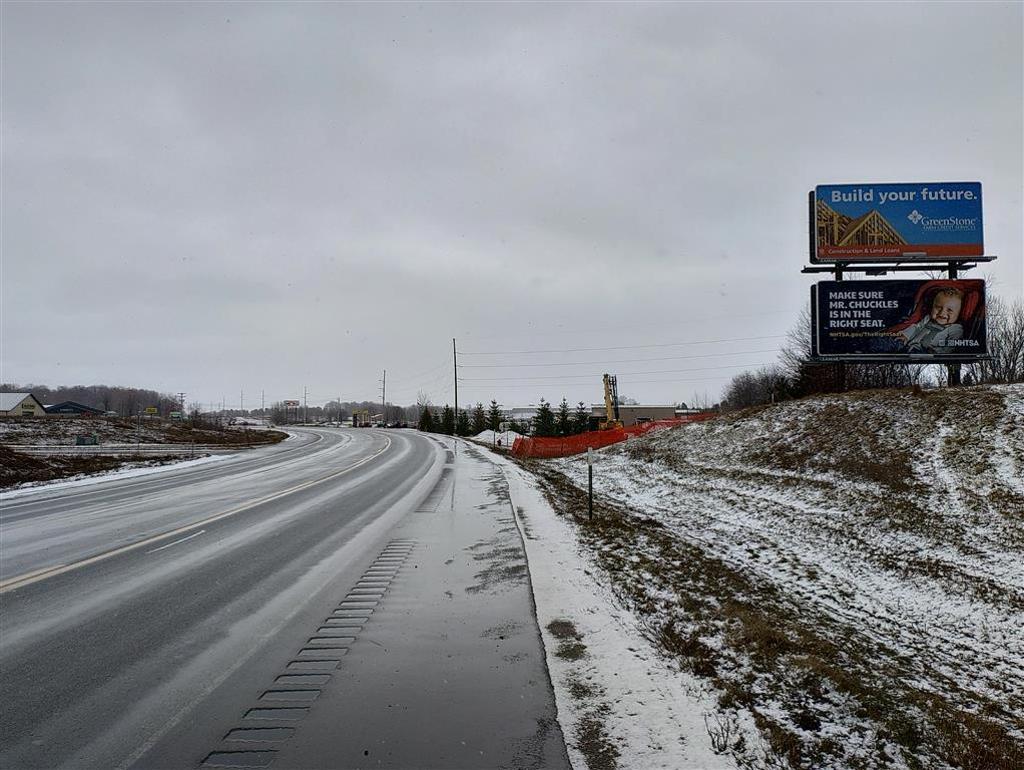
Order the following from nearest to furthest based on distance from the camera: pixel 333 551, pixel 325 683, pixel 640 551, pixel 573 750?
pixel 573 750 → pixel 325 683 → pixel 333 551 → pixel 640 551

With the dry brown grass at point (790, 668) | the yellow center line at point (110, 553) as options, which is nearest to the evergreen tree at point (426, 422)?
the yellow center line at point (110, 553)

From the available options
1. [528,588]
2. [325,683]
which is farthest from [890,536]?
[325,683]

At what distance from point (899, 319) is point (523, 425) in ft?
223

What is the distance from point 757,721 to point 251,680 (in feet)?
11.6

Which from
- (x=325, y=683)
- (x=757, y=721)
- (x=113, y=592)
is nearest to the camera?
(x=757, y=721)

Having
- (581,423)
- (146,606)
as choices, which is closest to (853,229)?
(146,606)

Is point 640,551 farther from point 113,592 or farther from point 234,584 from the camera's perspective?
point 113,592

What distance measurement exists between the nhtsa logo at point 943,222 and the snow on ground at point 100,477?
1246 inches

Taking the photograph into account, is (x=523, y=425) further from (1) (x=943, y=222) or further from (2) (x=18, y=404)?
(2) (x=18, y=404)

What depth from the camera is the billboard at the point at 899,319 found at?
2136 centimetres

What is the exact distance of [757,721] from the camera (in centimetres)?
375

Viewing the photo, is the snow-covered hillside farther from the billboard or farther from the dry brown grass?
the billboard

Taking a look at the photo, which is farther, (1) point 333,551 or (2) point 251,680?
(1) point 333,551

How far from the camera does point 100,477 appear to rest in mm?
22797
